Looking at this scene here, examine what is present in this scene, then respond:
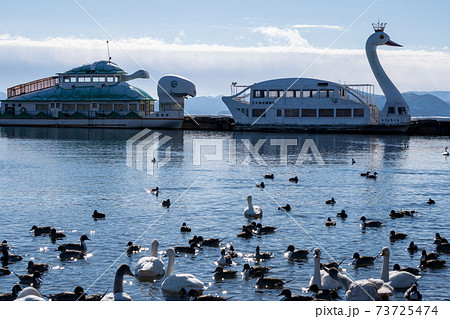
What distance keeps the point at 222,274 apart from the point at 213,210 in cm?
1452

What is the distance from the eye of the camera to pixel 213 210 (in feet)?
120

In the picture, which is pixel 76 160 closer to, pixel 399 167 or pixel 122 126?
pixel 399 167

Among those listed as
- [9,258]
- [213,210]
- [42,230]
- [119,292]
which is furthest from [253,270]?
[213,210]

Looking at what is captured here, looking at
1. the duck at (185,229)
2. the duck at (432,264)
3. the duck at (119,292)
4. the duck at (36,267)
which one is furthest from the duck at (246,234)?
the duck at (119,292)

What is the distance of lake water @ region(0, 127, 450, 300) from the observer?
75.0 ft

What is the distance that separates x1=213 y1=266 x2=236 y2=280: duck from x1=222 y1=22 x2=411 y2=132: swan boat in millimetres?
101311

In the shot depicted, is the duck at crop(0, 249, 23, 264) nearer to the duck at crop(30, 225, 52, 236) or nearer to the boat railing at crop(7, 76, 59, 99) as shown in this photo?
the duck at crop(30, 225, 52, 236)

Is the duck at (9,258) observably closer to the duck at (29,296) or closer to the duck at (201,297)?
the duck at (29,296)

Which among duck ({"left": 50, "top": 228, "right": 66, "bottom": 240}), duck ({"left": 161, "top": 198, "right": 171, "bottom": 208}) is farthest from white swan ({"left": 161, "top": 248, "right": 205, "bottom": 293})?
duck ({"left": 161, "top": 198, "right": 171, "bottom": 208})

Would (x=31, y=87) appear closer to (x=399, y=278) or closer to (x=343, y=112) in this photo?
(x=343, y=112)

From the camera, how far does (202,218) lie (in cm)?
3381

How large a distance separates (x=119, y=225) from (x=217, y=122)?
123 meters

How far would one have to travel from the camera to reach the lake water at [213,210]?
75.0 feet
